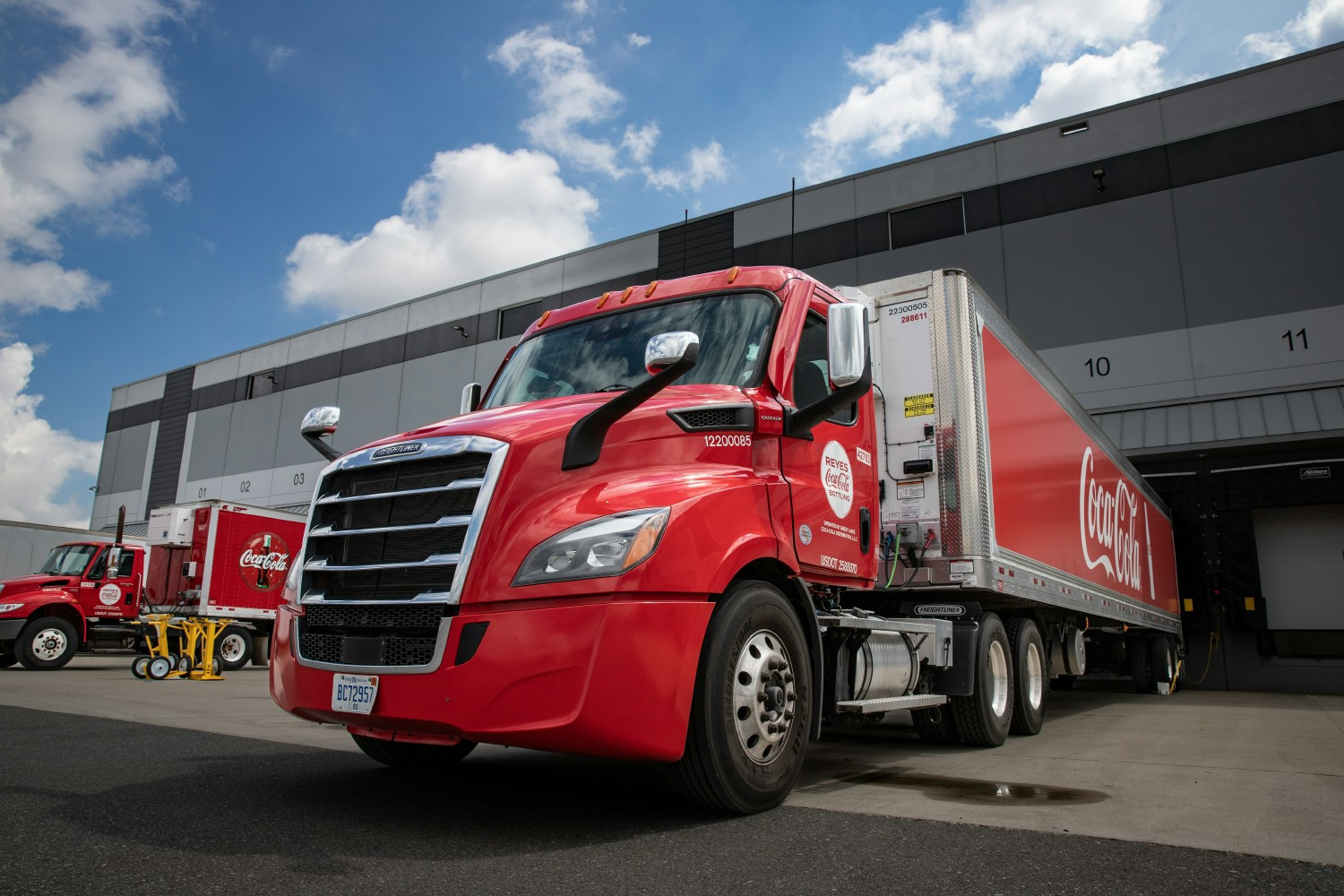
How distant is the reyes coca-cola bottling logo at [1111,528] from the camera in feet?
32.8

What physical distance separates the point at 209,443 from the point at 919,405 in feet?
120

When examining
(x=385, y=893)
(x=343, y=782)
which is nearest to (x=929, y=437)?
(x=343, y=782)

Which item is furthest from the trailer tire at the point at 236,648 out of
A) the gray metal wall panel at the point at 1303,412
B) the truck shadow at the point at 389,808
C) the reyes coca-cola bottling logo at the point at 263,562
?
the gray metal wall panel at the point at 1303,412

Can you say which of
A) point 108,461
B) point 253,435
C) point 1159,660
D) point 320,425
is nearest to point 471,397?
point 320,425

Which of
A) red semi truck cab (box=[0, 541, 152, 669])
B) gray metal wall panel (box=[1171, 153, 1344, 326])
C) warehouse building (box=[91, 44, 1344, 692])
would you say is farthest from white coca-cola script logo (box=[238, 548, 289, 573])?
gray metal wall panel (box=[1171, 153, 1344, 326])

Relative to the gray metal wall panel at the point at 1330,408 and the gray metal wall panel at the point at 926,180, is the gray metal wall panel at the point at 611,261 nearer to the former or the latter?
the gray metal wall panel at the point at 926,180

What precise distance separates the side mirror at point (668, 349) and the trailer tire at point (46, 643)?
1849 cm

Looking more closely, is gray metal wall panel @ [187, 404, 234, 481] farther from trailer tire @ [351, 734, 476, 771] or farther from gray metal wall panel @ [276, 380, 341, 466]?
trailer tire @ [351, 734, 476, 771]

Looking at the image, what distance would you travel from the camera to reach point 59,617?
17.7 metres

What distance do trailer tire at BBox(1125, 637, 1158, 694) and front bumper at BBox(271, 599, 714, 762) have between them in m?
14.0

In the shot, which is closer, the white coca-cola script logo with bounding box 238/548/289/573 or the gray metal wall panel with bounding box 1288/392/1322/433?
the gray metal wall panel with bounding box 1288/392/1322/433

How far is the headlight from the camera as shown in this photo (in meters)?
3.48

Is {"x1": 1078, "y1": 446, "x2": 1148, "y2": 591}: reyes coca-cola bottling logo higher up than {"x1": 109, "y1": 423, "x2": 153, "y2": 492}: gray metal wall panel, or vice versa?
{"x1": 109, "y1": 423, "x2": 153, "y2": 492}: gray metal wall panel

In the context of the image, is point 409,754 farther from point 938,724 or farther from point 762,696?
point 938,724
